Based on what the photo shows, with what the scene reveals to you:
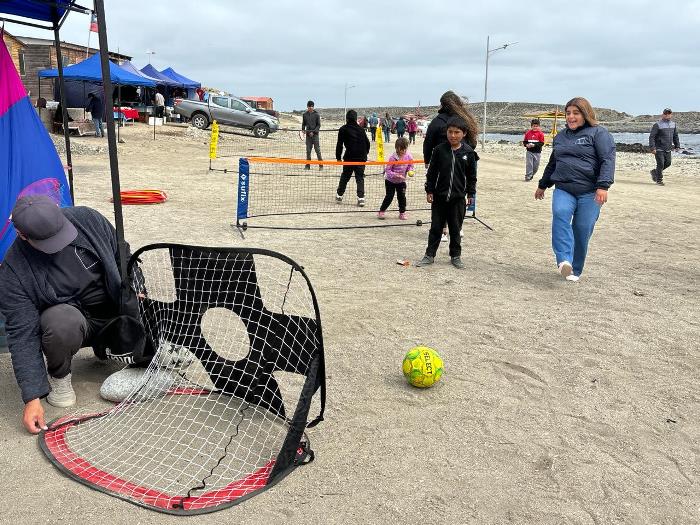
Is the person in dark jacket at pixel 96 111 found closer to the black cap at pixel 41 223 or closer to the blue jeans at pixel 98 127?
the blue jeans at pixel 98 127

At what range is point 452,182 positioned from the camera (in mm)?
6910

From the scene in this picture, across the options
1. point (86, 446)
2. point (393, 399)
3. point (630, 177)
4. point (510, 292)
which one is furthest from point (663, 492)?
point (630, 177)

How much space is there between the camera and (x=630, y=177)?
19625mm

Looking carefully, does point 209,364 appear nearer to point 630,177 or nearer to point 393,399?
point 393,399

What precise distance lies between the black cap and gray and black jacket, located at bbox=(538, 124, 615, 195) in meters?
4.91

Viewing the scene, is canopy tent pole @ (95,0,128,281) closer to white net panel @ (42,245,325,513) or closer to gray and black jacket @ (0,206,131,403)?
white net panel @ (42,245,325,513)

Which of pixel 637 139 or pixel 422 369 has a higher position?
pixel 637 139

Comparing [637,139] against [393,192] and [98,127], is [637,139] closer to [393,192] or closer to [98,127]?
[98,127]

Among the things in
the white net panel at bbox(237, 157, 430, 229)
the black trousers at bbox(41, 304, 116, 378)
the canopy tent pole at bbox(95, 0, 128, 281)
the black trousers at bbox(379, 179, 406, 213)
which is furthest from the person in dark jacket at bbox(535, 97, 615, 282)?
the black trousers at bbox(41, 304, 116, 378)

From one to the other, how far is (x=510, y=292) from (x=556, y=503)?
11.7ft

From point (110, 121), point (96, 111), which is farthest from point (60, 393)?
point (96, 111)

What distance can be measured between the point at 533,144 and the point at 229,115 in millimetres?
17500

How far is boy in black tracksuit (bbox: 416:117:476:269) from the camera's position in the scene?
6926 mm

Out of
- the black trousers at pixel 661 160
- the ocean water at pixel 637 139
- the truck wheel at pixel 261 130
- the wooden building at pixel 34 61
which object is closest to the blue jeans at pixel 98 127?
the truck wheel at pixel 261 130
